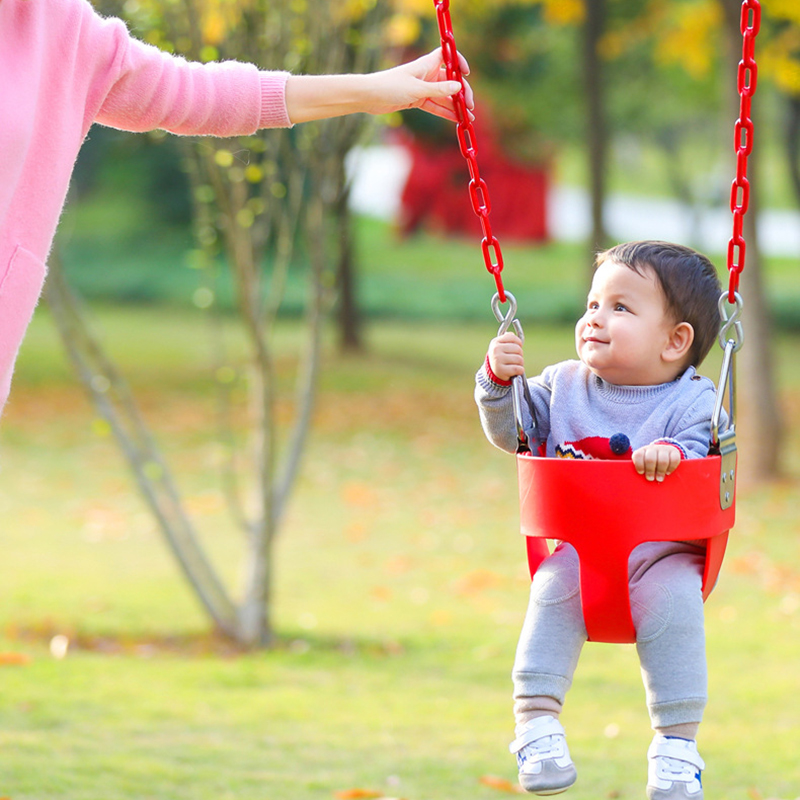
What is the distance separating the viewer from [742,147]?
2512mm

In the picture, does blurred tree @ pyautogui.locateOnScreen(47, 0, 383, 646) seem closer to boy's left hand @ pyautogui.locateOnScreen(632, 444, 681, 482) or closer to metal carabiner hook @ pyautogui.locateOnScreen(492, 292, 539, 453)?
metal carabiner hook @ pyautogui.locateOnScreen(492, 292, 539, 453)

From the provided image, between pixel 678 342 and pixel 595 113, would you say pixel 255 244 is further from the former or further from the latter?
pixel 595 113

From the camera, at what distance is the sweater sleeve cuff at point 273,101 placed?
247cm

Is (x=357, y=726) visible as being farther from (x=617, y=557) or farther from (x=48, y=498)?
(x=48, y=498)

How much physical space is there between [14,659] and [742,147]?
4.16 metres

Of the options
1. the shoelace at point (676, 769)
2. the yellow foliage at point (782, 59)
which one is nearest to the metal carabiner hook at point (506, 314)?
the shoelace at point (676, 769)

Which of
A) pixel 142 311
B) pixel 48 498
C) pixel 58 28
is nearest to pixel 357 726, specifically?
pixel 58 28

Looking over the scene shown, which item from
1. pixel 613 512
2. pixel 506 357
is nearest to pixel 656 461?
pixel 613 512

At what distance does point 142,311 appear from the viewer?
2375 cm

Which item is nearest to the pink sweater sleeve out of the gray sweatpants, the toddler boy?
the toddler boy

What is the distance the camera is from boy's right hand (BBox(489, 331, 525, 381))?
256 centimetres

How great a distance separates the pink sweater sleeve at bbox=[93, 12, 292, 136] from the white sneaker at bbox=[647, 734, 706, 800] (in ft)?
4.93

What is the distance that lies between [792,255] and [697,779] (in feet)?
116

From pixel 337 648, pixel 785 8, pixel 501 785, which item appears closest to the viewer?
pixel 501 785
